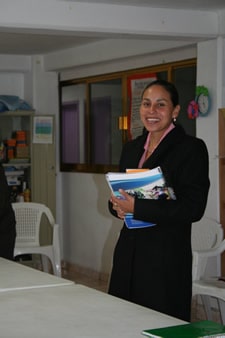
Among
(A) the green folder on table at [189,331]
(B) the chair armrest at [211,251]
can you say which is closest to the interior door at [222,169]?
(B) the chair armrest at [211,251]

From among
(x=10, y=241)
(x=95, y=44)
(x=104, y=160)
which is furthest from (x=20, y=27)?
(x=104, y=160)

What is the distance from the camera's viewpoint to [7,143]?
7.41 metres

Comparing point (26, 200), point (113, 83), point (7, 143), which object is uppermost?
point (113, 83)

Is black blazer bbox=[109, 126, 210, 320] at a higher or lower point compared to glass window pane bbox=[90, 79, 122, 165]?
lower

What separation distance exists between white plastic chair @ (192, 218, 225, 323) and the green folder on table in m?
2.09

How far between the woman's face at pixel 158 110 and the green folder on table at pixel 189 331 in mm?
992

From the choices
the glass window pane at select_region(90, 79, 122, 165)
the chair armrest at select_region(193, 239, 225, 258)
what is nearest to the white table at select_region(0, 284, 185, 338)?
the chair armrest at select_region(193, 239, 225, 258)

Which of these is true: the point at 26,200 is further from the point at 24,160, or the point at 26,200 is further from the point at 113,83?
the point at 113,83

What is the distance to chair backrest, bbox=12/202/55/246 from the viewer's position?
6062 mm

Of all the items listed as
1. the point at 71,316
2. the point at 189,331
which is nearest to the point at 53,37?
the point at 71,316

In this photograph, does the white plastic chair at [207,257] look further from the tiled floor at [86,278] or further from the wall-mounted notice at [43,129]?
the wall-mounted notice at [43,129]

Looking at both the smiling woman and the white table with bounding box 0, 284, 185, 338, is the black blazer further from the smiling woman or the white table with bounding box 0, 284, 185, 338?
the smiling woman

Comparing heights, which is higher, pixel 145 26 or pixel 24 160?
pixel 145 26

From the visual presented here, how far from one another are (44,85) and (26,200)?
50.9 inches
